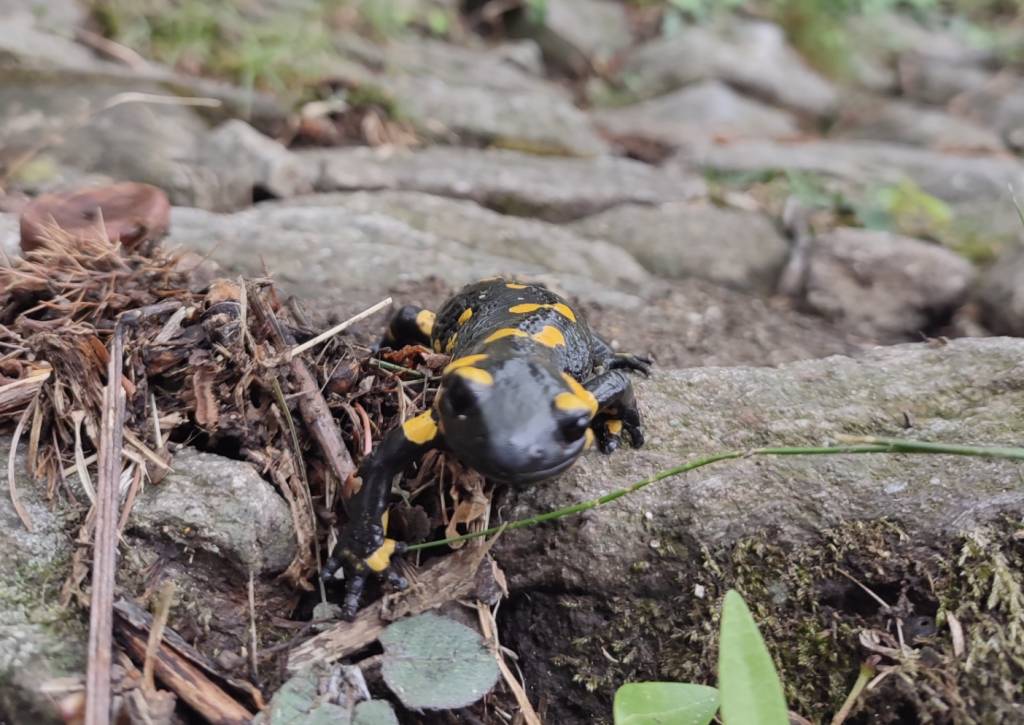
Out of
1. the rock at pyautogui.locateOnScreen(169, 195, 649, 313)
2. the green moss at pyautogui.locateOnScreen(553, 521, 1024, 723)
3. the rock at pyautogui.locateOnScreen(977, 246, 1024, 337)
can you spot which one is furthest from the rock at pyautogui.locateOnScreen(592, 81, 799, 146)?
the green moss at pyautogui.locateOnScreen(553, 521, 1024, 723)

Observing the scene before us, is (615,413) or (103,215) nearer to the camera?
(615,413)

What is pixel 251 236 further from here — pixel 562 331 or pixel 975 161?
pixel 975 161

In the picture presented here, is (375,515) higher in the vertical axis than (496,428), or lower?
lower

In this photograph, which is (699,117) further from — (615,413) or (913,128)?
(615,413)

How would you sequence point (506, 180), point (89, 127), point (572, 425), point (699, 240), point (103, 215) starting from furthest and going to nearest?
1. point (506, 180)
2. point (699, 240)
3. point (89, 127)
4. point (103, 215)
5. point (572, 425)

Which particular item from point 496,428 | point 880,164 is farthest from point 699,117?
point 496,428

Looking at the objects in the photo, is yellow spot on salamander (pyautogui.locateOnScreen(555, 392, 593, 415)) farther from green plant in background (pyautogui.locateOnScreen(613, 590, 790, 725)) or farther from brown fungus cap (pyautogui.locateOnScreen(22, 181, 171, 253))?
brown fungus cap (pyautogui.locateOnScreen(22, 181, 171, 253))

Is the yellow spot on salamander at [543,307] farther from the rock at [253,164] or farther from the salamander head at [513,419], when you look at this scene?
the rock at [253,164]
